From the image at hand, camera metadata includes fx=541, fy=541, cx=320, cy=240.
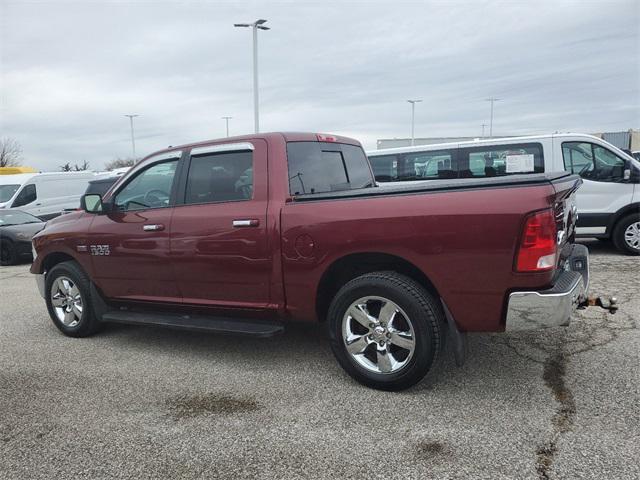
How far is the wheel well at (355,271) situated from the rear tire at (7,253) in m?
9.92

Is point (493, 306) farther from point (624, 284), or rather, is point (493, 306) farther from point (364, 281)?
point (624, 284)

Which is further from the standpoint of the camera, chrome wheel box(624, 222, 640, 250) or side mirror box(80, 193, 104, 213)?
chrome wheel box(624, 222, 640, 250)

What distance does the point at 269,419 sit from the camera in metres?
3.37

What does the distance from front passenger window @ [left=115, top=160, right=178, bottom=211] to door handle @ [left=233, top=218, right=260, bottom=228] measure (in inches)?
33.8

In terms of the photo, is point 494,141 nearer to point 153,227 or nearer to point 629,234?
point 629,234

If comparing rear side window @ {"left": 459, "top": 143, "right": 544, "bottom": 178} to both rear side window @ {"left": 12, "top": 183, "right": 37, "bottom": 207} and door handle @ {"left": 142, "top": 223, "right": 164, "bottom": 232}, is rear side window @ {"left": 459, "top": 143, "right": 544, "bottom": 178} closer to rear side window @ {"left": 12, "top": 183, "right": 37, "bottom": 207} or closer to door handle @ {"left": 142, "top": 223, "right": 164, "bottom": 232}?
door handle @ {"left": 142, "top": 223, "right": 164, "bottom": 232}

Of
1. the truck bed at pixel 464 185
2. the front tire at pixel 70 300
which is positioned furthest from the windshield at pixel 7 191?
the truck bed at pixel 464 185

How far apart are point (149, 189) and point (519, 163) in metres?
6.90

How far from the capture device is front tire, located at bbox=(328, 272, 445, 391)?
11.4 ft

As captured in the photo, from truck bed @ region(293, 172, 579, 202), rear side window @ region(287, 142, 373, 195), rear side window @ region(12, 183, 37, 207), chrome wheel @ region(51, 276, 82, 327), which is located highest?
rear side window @ region(287, 142, 373, 195)

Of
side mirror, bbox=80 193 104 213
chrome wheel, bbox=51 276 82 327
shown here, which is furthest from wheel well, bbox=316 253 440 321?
chrome wheel, bbox=51 276 82 327

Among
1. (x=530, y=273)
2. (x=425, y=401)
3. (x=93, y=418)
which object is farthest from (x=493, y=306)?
(x=93, y=418)

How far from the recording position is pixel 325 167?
455 cm

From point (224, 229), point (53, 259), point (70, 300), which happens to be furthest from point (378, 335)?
point (53, 259)
